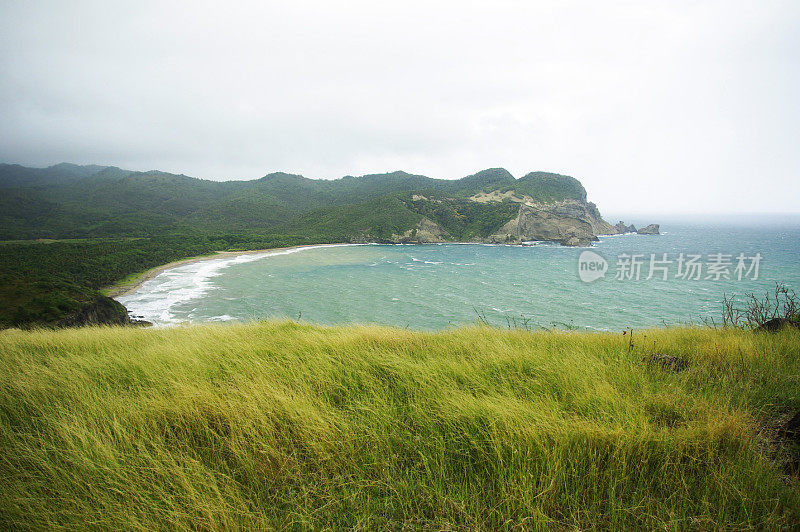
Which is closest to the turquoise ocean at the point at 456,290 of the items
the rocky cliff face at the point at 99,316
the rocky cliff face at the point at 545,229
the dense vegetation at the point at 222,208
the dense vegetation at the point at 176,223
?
the rocky cliff face at the point at 99,316

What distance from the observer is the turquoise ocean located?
30.5 metres

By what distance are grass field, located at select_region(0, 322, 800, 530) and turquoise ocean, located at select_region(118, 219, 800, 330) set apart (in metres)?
15.2

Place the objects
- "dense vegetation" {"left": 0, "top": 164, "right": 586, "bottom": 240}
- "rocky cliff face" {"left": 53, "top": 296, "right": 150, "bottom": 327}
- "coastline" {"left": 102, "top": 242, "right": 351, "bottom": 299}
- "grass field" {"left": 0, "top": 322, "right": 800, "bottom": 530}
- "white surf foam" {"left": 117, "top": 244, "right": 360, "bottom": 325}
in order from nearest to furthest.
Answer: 1. "grass field" {"left": 0, "top": 322, "right": 800, "bottom": 530}
2. "rocky cliff face" {"left": 53, "top": 296, "right": 150, "bottom": 327}
3. "white surf foam" {"left": 117, "top": 244, "right": 360, "bottom": 325}
4. "coastline" {"left": 102, "top": 242, "right": 351, "bottom": 299}
5. "dense vegetation" {"left": 0, "top": 164, "right": 586, "bottom": 240}

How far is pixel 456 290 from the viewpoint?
4303 cm

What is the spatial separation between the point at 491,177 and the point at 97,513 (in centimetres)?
19346

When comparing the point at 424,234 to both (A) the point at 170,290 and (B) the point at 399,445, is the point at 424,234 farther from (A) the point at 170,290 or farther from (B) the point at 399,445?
(B) the point at 399,445

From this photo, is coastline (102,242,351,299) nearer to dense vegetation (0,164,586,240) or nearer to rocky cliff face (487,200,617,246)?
dense vegetation (0,164,586,240)

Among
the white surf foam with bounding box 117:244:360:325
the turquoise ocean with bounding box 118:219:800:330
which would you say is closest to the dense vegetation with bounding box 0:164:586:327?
the white surf foam with bounding box 117:244:360:325

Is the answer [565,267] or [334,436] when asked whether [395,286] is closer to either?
[565,267]

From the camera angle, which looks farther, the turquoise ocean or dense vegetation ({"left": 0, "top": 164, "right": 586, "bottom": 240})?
dense vegetation ({"left": 0, "top": 164, "right": 586, "bottom": 240})

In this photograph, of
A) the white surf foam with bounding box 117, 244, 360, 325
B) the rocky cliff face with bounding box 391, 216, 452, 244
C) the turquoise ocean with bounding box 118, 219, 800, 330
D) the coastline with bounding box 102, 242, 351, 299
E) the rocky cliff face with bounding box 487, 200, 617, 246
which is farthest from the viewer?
the rocky cliff face with bounding box 391, 216, 452, 244

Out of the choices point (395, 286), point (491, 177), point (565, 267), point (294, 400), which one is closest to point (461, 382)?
point (294, 400)

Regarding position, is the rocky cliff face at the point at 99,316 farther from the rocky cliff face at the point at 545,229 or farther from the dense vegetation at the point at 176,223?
the rocky cliff face at the point at 545,229

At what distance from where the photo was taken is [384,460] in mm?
2207
